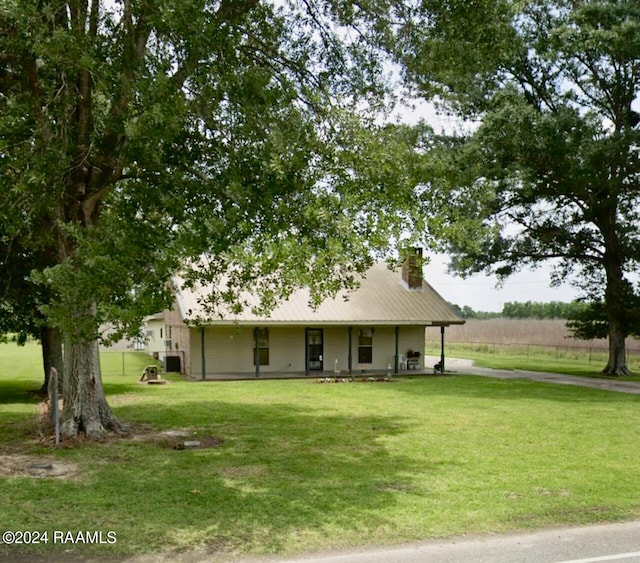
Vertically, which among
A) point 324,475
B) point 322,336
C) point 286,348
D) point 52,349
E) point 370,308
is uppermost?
point 370,308

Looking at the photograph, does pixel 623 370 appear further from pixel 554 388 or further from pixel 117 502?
pixel 117 502

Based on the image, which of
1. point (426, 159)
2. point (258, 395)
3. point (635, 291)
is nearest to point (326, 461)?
point (426, 159)

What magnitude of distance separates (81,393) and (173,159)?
501 cm

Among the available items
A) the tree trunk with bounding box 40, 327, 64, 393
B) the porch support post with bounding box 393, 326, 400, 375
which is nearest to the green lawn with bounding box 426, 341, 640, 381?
the porch support post with bounding box 393, 326, 400, 375

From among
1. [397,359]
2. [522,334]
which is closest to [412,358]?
[397,359]

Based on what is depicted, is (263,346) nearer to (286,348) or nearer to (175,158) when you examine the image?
(286,348)

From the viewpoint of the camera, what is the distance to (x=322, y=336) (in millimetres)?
26156

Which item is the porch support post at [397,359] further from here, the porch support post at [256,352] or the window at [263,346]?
the porch support post at [256,352]

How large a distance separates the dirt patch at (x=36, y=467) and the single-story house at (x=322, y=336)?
A: 12.7 meters

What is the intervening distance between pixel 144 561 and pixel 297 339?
20043 millimetres

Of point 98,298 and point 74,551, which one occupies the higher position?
point 98,298

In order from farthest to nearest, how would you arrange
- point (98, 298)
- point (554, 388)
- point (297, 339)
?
point (297, 339) < point (554, 388) < point (98, 298)

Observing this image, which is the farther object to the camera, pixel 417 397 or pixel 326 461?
pixel 417 397

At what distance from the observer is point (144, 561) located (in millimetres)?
5703
